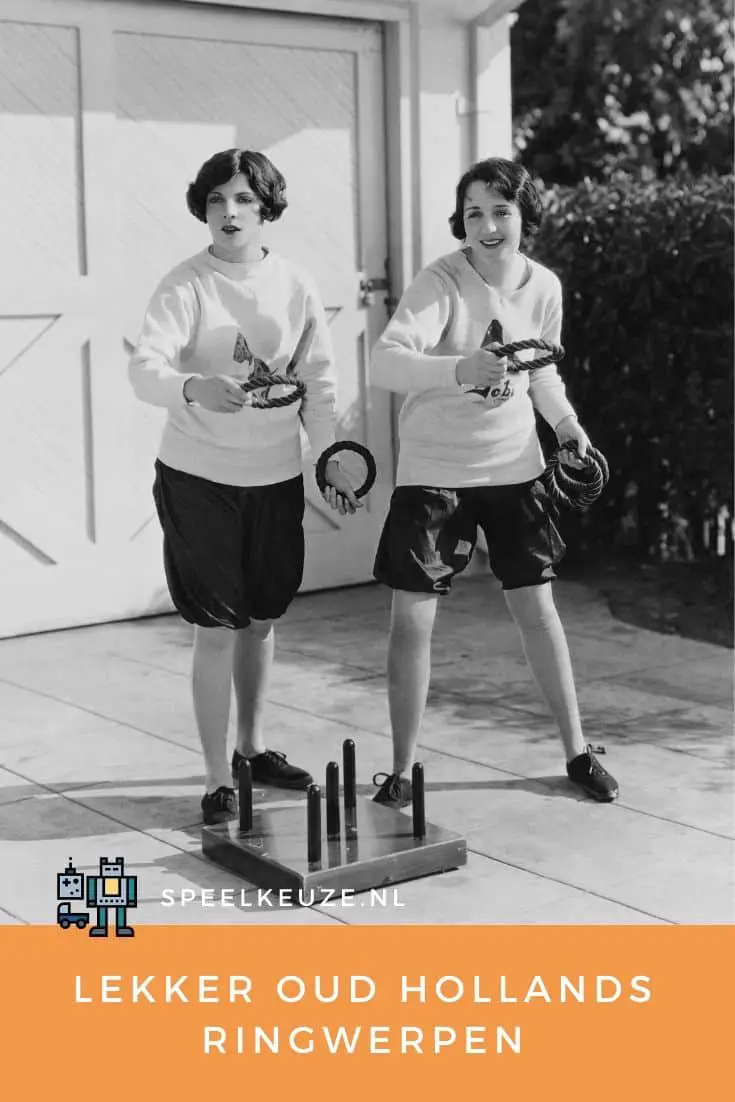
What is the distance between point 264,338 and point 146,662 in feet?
8.31

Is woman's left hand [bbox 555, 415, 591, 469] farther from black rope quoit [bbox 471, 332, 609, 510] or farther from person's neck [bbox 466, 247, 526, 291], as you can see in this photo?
person's neck [bbox 466, 247, 526, 291]

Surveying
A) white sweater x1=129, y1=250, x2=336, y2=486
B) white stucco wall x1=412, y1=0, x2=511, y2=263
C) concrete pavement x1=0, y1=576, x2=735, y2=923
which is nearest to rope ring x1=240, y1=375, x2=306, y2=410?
white sweater x1=129, y1=250, x2=336, y2=486

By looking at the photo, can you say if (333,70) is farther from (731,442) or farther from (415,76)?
(731,442)

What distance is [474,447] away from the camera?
458 centimetres

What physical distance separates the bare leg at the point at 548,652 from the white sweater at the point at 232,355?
0.74 m

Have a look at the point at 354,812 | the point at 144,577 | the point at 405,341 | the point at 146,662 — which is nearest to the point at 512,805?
the point at 354,812

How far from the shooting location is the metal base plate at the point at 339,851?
405 centimetres

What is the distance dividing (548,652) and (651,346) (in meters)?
3.69

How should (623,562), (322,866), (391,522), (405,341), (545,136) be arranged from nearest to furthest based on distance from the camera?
(322,866) → (405,341) → (391,522) → (623,562) → (545,136)

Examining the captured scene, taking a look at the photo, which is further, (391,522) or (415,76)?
(415,76)

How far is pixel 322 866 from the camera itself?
4.04m

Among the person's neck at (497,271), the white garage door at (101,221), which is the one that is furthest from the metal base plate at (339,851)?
the white garage door at (101,221)

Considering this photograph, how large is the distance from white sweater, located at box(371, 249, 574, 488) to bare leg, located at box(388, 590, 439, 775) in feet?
1.12

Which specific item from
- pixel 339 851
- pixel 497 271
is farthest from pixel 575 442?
pixel 339 851
